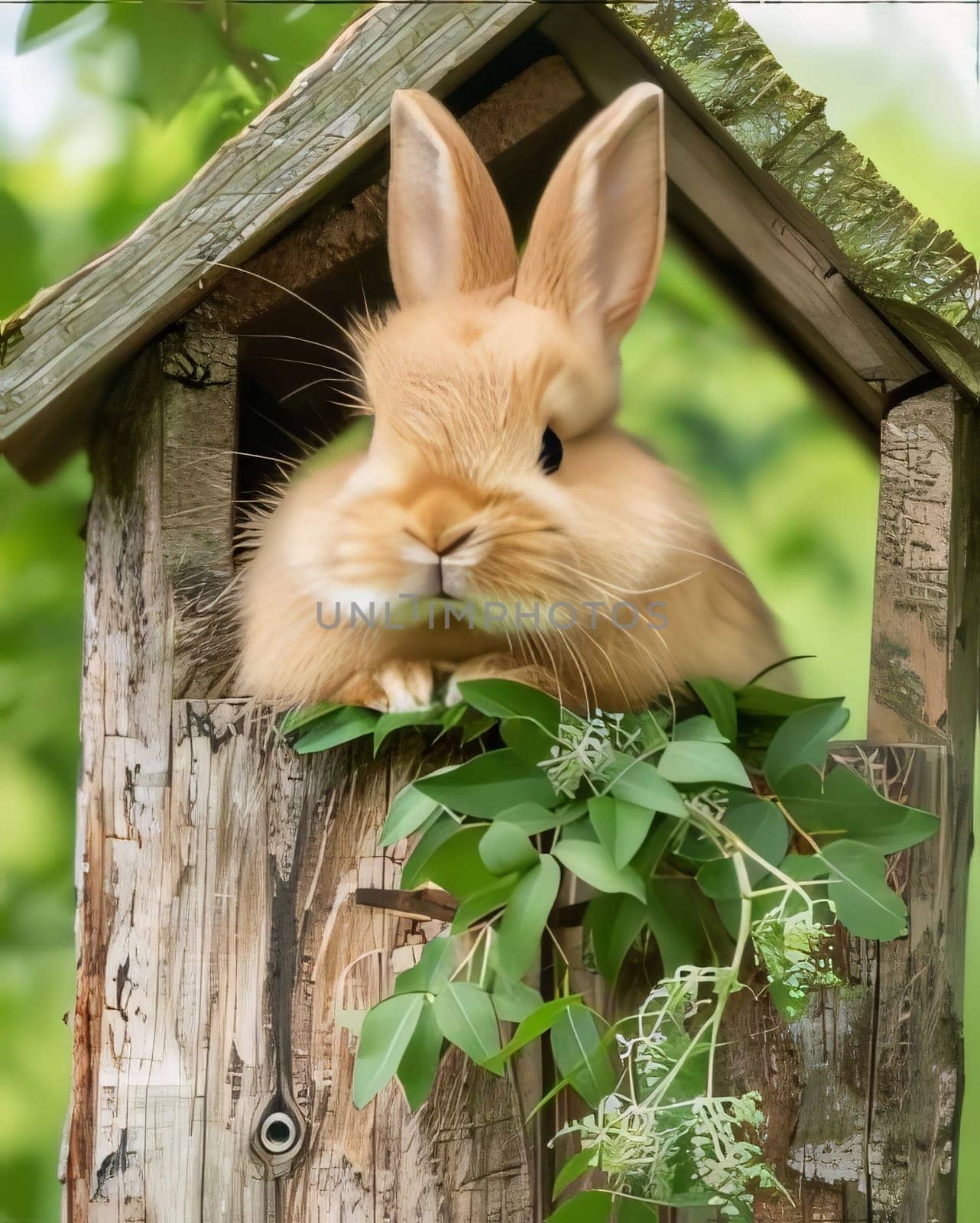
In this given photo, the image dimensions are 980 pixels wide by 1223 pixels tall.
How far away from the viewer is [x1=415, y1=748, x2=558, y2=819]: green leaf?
2.11ft

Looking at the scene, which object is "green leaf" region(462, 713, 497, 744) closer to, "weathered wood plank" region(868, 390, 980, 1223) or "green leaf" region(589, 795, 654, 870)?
"green leaf" region(589, 795, 654, 870)

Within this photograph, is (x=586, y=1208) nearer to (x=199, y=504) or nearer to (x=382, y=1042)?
(x=382, y=1042)

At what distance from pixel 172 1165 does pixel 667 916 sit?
392 mm

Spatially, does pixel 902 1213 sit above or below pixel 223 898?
below

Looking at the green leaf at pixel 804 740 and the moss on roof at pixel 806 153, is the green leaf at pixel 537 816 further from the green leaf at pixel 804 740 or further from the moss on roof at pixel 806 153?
the moss on roof at pixel 806 153

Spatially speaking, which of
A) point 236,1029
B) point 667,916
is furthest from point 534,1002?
point 236,1029

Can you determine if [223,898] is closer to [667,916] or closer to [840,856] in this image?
[667,916]

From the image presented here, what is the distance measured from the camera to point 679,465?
72 cm

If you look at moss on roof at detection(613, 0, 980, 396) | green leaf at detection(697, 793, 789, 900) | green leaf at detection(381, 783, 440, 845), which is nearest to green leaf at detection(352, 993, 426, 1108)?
green leaf at detection(381, 783, 440, 845)

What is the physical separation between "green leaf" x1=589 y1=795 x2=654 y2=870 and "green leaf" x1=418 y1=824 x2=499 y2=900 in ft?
0.26

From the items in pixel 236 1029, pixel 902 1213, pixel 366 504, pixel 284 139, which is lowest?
pixel 902 1213

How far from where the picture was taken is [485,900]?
0.64m

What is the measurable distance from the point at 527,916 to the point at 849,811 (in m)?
0.23

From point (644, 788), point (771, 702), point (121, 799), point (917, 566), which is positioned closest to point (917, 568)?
point (917, 566)
